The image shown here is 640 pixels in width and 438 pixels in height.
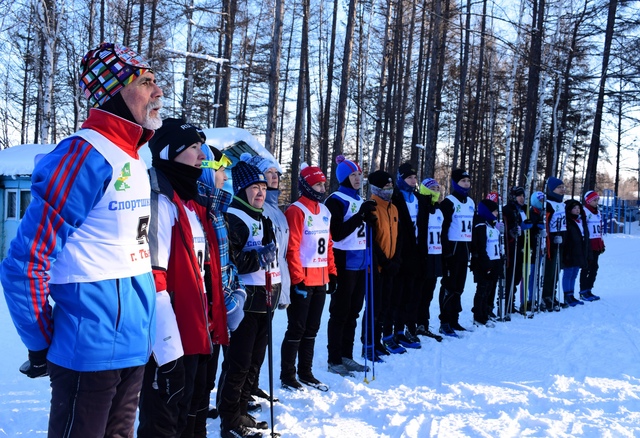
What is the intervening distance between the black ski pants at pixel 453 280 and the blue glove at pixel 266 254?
413 cm

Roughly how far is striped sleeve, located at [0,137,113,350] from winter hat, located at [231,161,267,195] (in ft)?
6.23

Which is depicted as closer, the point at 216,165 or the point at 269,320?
the point at 216,165

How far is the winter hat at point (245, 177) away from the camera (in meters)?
3.92

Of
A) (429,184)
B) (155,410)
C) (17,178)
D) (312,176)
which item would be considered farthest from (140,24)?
(155,410)

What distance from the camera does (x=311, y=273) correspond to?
4910mm

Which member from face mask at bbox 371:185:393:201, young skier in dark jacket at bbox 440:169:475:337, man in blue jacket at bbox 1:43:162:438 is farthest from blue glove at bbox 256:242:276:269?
young skier in dark jacket at bbox 440:169:475:337

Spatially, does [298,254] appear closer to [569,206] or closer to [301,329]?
[301,329]

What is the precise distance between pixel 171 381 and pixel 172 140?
125 cm

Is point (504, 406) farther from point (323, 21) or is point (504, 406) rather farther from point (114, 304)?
point (323, 21)

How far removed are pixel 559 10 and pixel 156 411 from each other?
2294 centimetres

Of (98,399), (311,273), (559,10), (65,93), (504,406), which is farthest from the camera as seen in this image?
(65,93)

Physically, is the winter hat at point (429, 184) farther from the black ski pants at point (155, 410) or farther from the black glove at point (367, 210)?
the black ski pants at point (155, 410)

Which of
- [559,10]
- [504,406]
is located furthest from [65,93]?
[504,406]

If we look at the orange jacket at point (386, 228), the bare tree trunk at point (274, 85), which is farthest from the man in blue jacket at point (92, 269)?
the bare tree trunk at point (274, 85)
